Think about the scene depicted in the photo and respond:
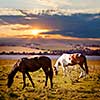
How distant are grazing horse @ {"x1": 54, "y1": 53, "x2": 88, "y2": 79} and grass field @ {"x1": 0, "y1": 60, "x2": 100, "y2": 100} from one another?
0.06 metres

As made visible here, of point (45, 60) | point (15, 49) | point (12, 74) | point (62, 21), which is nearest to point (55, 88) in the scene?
point (45, 60)

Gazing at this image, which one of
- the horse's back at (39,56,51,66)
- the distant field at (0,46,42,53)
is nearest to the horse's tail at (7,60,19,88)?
the distant field at (0,46,42,53)

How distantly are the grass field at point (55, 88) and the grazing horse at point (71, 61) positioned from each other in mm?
61

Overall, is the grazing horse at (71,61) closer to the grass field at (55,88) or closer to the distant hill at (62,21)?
the grass field at (55,88)

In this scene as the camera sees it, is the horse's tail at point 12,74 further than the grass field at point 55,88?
Yes

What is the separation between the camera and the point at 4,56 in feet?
11.8

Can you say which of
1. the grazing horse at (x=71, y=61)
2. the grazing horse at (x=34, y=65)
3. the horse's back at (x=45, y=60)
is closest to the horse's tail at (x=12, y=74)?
the grazing horse at (x=34, y=65)

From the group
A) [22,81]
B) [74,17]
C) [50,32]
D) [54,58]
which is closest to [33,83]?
[22,81]

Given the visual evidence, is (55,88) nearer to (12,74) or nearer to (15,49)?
(12,74)

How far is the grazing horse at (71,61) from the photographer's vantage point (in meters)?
3.62

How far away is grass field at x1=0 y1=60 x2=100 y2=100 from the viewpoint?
346cm

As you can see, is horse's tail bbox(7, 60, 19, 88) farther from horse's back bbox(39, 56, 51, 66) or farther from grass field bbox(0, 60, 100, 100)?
horse's back bbox(39, 56, 51, 66)

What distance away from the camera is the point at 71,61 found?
12.2 feet

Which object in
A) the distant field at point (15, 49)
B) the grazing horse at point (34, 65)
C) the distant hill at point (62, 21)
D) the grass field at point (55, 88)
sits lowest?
the grass field at point (55, 88)
